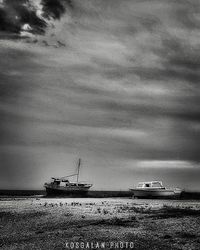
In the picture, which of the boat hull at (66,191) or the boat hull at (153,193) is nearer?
the boat hull at (153,193)

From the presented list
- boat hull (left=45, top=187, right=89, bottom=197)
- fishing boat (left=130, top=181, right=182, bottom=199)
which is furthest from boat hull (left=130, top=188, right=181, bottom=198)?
boat hull (left=45, top=187, right=89, bottom=197)

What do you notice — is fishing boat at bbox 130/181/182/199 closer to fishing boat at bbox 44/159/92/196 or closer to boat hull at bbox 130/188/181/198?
boat hull at bbox 130/188/181/198

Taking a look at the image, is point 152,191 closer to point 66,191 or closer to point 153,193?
point 153,193

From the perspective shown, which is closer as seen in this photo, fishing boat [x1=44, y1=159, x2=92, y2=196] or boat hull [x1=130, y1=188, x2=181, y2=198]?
boat hull [x1=130, y1=188, x2=181, y2=198]

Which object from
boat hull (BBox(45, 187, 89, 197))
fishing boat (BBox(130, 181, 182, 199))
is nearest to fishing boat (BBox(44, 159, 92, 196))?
boat hull (BBox(45, 187, 89, 197))

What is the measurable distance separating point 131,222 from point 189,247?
7180mm

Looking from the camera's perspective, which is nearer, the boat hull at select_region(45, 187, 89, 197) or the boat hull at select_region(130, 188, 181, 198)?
the boat hull at select_region(130, 188, 181, 198)

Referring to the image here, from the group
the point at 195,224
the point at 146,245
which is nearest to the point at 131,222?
the point at 195,224

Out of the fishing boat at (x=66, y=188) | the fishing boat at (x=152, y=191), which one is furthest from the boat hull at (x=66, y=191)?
the fishing boat at (x=152, y=191)

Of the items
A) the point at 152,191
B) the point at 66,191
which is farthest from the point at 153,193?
the point at 66,191

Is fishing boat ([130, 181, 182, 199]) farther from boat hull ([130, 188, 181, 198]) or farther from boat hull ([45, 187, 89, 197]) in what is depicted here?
boat hull ([45, 187, 89, 197])

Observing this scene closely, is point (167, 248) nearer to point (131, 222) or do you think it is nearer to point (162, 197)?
Answer: point (131, 222)

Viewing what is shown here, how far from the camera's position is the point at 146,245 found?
39.7 feet

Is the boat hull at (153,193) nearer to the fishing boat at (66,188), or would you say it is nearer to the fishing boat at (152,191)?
the fishing boat at (152,191)
